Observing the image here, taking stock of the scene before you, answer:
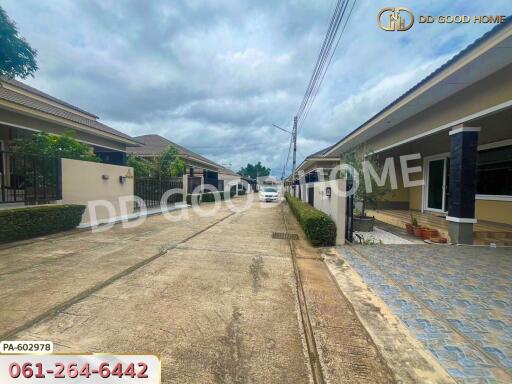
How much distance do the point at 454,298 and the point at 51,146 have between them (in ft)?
34.4

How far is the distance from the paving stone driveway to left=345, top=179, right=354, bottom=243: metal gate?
2.96 feet

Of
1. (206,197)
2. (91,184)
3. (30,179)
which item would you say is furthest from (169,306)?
(206,197)

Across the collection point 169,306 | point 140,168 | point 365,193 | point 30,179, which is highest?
point 140,168

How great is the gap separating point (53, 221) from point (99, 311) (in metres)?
5.59

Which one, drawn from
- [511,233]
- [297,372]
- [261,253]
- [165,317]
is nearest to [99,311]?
[165,317]

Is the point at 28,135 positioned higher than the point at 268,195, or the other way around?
the point at 28,135

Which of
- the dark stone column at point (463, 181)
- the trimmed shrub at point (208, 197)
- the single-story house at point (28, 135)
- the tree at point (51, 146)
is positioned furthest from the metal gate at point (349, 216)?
the trimmed shrub at point (208, 197)

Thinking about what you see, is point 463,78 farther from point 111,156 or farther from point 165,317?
point 111,156

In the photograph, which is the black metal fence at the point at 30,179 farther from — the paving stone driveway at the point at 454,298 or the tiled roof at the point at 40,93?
the paving stone driveway at the point at 454,298

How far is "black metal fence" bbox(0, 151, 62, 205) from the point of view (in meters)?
6.92

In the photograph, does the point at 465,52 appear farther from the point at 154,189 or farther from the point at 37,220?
the point at 154,189

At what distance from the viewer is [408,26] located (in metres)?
5.61

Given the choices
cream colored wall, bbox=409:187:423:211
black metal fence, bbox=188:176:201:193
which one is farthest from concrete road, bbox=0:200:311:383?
black metal fence, bbox=188:176:201:193

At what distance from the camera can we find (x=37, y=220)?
646cm
